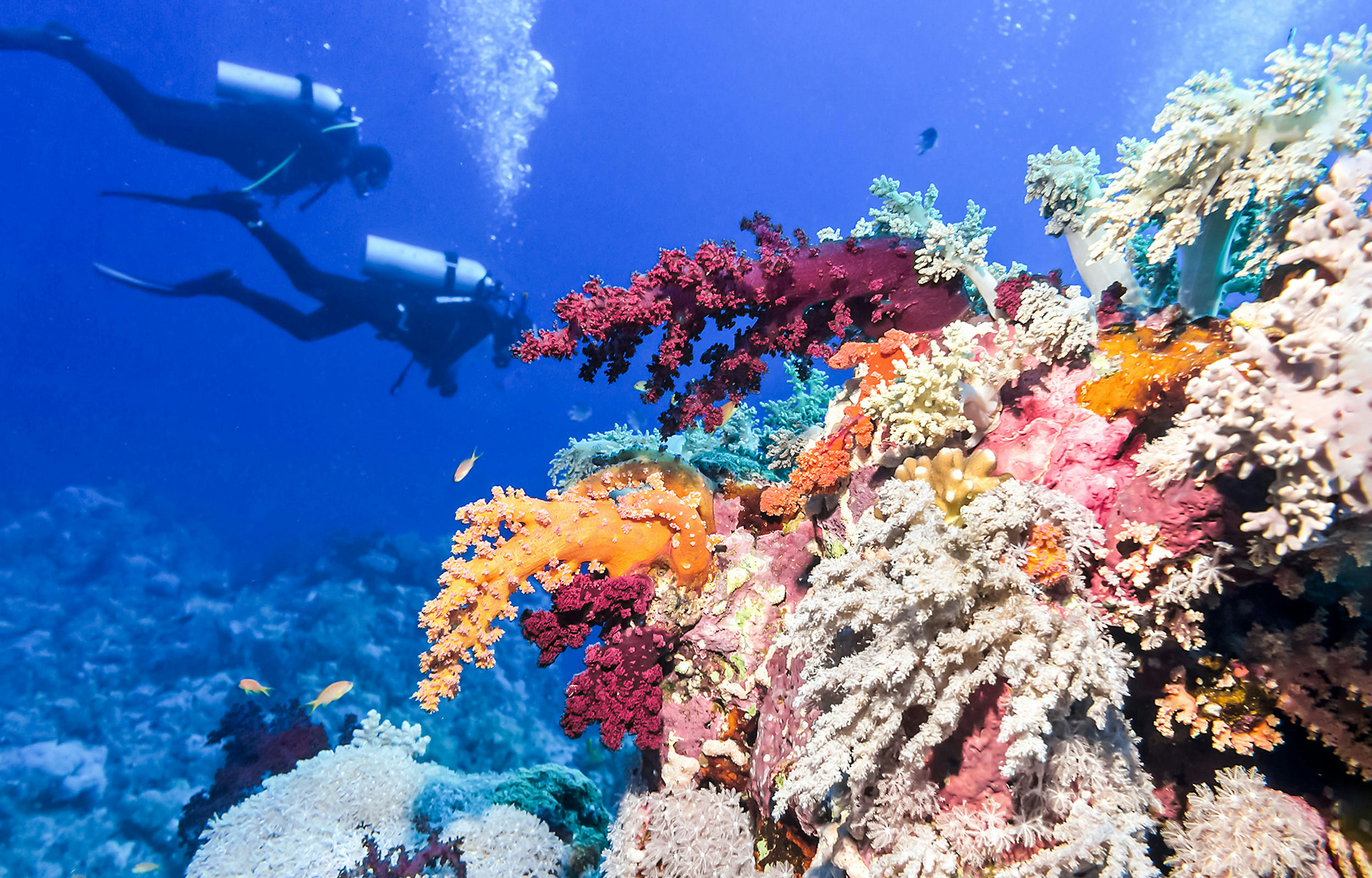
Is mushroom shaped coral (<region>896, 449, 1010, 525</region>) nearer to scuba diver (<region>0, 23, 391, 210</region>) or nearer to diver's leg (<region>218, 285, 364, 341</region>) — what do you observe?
diver's leg (<region>218, 285, 364, 341</region>)

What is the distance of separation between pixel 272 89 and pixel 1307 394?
28924 mm

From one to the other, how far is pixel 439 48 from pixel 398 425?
41202 mm

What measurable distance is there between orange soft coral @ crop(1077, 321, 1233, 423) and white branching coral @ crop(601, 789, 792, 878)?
138 inches

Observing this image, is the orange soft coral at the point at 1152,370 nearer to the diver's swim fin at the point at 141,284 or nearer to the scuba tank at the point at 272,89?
the scuba tank at the point at 272,89

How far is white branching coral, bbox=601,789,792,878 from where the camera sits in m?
3.71

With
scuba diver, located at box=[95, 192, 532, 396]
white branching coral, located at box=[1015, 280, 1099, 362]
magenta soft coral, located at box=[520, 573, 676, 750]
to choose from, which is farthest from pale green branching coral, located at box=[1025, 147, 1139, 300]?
scuba diver, located at box=[95, 192, 532, 396]

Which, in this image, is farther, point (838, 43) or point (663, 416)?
point (838, 43)

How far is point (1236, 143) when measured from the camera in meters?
2.92

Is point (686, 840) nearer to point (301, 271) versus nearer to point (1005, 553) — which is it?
point (1005, 553)

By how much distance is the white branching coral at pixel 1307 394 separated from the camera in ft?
6.37

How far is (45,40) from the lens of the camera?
2080 centimetres

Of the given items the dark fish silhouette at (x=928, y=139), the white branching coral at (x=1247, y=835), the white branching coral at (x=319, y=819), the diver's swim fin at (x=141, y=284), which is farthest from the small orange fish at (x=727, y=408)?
the diver's swim fin at (x=141, y=284)

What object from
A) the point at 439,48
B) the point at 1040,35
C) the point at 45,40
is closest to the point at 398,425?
the point at 439,48

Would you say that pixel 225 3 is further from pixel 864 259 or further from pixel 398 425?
pixel 864 259
